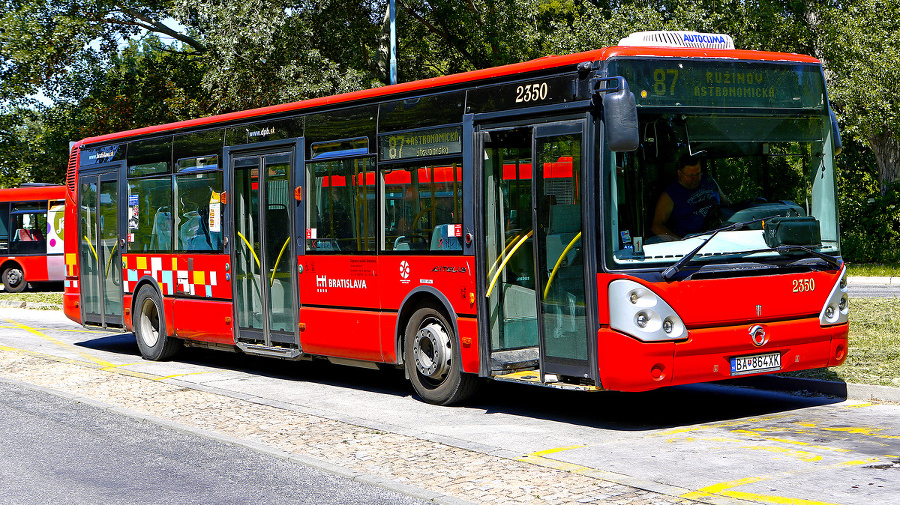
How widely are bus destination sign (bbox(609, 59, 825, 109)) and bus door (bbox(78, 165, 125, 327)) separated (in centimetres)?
972

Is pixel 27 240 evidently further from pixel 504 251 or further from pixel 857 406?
pixel 857 406

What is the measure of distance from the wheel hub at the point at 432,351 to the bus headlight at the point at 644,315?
2357 millimetres

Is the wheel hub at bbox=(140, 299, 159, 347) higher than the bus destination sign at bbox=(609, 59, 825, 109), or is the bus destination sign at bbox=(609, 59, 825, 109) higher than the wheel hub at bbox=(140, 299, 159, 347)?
the bus destination sign at bbox=(609, 59, 825, 109)

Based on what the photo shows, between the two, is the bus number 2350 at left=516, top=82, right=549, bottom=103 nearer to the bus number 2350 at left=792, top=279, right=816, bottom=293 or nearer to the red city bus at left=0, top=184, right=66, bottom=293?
the bus number 2350 at left=792, top=279, right=816, bottom=293

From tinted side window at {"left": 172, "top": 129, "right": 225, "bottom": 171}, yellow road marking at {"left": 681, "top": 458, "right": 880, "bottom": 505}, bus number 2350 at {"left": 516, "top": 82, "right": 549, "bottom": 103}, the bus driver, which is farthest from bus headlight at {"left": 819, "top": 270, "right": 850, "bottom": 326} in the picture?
tinted side window at {"left": 172, "top": 129, "right": 225, "bottom": 171}

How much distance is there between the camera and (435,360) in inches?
414

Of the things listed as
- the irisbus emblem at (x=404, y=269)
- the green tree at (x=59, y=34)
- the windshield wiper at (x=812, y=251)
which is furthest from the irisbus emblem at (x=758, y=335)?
the green tree at (x=59, y=34)

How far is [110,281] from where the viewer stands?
53.5 feet

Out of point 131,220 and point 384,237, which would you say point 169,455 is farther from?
point 131,220

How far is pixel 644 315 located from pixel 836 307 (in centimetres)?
204

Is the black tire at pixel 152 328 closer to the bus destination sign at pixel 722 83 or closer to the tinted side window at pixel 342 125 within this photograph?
the tinted side window at pixel 342 125

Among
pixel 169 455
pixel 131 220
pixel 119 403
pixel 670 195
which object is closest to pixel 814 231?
pixel 670 195

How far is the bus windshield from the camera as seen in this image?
864cm

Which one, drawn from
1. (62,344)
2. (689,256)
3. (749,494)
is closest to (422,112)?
(689,256)
